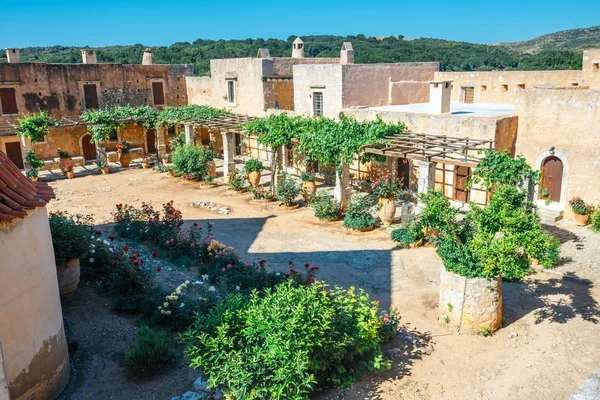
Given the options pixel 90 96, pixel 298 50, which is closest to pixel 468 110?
pixel 298 50

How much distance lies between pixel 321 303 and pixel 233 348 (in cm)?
138

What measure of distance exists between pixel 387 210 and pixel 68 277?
363 inches

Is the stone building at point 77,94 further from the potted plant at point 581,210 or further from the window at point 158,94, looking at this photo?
the potted plant at point 581,210

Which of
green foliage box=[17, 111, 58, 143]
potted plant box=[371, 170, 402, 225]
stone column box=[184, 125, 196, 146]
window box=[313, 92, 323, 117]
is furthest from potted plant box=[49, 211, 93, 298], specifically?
stone column box=[184, 125, 196, 146]

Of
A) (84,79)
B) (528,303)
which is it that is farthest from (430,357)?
(84,79)

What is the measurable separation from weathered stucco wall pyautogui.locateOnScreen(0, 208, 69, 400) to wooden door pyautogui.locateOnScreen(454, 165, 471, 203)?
519 inches

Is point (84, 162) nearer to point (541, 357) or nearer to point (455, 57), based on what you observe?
point (541, 357)

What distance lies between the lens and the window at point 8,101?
23641 mm

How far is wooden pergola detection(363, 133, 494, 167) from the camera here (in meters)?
14.5

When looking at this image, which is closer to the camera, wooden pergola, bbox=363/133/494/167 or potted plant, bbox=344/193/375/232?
wooden pergola, bbox=363/133/494/167

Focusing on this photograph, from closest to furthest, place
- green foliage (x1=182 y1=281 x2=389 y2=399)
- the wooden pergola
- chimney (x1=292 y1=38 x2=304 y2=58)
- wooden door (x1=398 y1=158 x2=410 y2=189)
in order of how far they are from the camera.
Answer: green foliage (x1=182 y1=281 x2=389 y2=399) < the wooden pergola < wooden door (x1=398 y1=158 x2=410 y2=189) < chimney (x1=292 y1=38 x2=304 y2=58)

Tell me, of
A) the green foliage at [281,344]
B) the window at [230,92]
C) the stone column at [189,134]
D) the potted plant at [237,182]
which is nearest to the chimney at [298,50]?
the window at [230,92]

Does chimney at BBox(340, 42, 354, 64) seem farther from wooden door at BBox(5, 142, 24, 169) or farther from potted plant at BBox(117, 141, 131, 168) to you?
wooden door at BBox(5, 142, 24, 169)

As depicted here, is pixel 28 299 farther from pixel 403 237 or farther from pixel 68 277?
pixel 403 237
